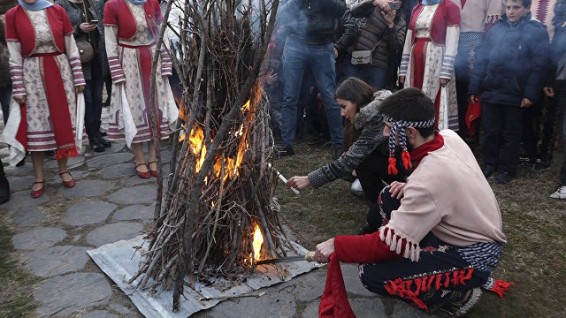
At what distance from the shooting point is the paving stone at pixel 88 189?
4.93 metres

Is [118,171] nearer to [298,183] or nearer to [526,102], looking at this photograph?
[298,183]

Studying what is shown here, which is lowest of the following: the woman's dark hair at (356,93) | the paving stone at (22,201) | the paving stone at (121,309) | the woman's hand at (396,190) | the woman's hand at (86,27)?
the paving stone at (22,201)

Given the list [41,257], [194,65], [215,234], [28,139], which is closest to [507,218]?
[215,234]

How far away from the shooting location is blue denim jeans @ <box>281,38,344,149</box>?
577cm

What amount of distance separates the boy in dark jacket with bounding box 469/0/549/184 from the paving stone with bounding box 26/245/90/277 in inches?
162

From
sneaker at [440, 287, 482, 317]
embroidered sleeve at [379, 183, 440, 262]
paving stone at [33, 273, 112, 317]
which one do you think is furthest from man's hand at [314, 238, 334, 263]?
paving stone at [33, 273, 112, 317]

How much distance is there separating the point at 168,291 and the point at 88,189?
243cm

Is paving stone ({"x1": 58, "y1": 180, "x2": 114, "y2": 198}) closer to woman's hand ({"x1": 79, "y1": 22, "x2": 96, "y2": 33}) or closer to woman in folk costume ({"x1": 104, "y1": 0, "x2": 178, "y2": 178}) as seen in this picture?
woman in folk costume ({"x1": 104, "y1": 0, "x2": 178, "y2": 178})

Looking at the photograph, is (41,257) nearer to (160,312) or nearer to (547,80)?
(160,312)

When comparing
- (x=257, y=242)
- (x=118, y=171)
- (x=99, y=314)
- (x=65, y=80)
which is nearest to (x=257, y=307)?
(x=257, y=242)

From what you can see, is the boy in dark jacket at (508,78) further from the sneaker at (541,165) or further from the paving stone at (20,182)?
the paving stone at (20,182)

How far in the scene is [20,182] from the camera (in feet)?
17.3

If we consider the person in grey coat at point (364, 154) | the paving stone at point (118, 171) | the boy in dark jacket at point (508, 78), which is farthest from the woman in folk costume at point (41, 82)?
A: the boy in dark jacket at point (508, 78)

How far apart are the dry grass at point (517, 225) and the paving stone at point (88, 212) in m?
1.67
